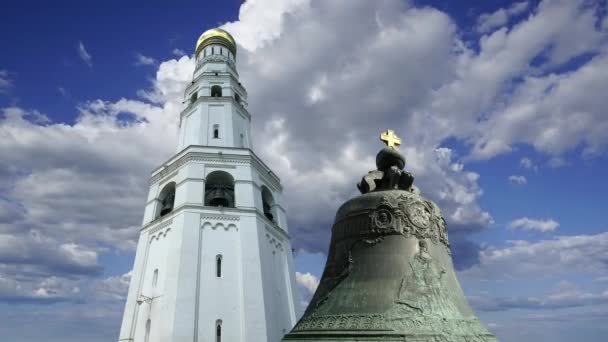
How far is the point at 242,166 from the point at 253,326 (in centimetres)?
779

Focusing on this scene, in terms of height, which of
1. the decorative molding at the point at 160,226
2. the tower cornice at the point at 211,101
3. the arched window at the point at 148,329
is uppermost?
the tower cornice at the point at 211,101

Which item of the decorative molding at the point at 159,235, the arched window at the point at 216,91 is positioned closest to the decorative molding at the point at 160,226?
the decorative molding at the point at 159,235

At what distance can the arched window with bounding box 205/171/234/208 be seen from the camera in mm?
22062

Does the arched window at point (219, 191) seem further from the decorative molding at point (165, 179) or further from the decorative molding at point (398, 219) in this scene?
the decorative molding at point (398, 219)

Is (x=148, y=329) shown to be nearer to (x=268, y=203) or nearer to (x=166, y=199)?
(x=166, y=199)

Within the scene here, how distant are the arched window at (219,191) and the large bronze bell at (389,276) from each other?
1674cm

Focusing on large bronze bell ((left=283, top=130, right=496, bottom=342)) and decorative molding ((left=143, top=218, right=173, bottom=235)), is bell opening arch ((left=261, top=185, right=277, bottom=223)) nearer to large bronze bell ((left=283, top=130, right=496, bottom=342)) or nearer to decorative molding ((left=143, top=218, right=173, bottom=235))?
decorative molding ((left=143, top=218, right=173, bottom=235))

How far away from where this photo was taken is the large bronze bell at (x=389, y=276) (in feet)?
14.8

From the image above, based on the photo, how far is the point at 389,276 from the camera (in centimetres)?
500

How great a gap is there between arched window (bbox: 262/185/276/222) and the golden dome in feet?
35.2

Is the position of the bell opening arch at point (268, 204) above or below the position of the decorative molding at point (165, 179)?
below

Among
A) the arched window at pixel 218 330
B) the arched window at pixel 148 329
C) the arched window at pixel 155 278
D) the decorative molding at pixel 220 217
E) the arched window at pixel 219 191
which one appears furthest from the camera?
the arched window at pixel 219 191

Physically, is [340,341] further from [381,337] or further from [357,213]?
[357,213]

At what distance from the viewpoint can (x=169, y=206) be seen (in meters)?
22.3
